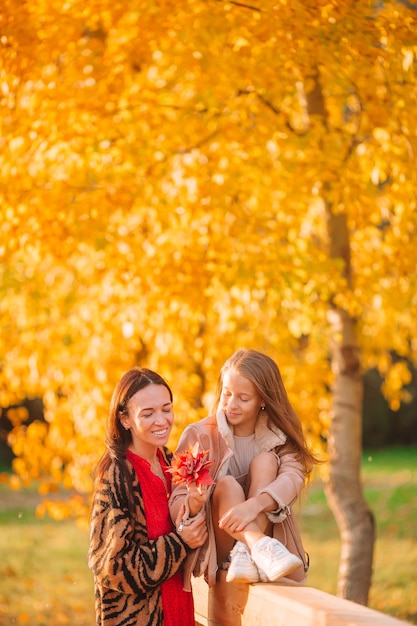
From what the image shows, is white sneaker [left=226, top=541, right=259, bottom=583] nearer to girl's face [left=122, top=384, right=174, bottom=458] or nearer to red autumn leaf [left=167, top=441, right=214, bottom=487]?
red autumn leaf [left=167, top=441, right=214, bottom=487]

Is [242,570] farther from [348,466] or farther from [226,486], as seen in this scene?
[348,466]

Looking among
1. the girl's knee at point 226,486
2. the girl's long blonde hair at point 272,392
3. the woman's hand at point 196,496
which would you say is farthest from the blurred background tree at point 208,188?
the woman's hand at point 196,496

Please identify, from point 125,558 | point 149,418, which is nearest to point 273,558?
point 125,558

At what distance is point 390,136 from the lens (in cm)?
505

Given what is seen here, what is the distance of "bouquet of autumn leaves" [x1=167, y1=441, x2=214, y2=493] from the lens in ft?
9.27

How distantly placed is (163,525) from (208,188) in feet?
8.58

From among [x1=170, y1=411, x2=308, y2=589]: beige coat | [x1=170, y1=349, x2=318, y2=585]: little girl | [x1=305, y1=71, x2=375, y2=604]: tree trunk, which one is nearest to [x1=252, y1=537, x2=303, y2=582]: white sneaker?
[x1=170, y1=349, x2=318, y2=585]: little girl

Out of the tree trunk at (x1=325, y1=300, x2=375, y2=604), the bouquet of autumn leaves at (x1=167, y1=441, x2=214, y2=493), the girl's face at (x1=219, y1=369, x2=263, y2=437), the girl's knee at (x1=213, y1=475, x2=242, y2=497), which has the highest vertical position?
the girl's face at (x1=219, y1=369, x2=263, y2=437)

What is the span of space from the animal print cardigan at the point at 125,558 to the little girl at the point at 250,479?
134 mm

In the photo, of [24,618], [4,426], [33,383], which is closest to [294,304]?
[33,383]

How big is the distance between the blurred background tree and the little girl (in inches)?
69.2

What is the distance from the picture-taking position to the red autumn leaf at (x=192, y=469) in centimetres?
283

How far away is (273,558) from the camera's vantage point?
278cm

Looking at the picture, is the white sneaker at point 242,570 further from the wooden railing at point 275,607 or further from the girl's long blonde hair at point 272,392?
the girl's long blonde hair at point 272,392
